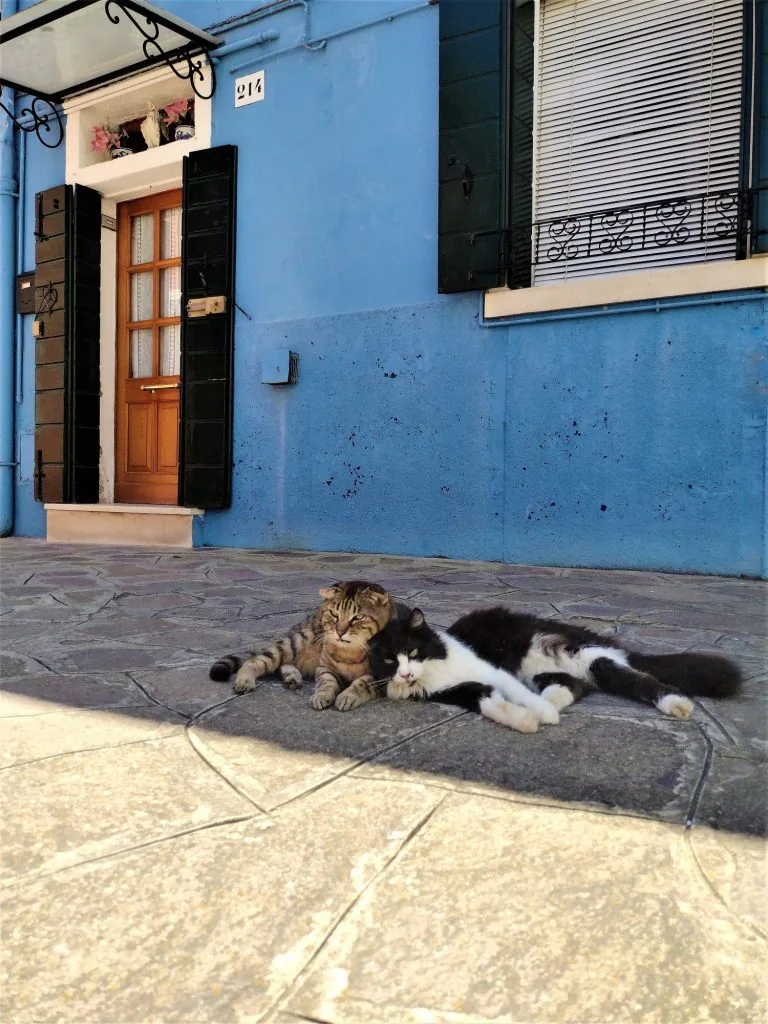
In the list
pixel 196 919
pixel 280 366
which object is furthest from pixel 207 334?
pixel 196 919

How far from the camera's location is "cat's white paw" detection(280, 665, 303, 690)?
236 cm

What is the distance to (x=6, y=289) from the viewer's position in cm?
820

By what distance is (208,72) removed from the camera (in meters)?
6.91

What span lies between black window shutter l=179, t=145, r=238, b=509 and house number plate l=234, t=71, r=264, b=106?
1.37 feet

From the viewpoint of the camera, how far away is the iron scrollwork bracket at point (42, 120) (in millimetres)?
7863

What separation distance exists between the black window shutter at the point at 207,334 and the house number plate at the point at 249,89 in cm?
42

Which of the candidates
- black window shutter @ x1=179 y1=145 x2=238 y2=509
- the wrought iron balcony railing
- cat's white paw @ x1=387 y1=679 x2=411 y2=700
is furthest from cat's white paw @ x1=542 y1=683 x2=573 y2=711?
black window shutter @ x1=179 y1=145 x2=238 y2=509

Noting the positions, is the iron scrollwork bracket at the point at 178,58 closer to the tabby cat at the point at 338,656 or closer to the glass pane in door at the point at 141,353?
the glass pane in door at the point at 141,353

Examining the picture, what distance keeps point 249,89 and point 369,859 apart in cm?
699

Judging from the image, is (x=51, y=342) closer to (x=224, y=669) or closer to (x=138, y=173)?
(x=138, y=173)

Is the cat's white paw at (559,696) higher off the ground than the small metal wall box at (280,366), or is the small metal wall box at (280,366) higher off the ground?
the small metal wall box at (280,366)

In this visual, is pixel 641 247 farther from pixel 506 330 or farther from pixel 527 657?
pixel 527 657

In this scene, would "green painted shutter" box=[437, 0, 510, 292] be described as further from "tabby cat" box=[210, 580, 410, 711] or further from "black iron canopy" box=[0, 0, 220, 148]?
"tabby cat" box=[210, 580, 410, 711]

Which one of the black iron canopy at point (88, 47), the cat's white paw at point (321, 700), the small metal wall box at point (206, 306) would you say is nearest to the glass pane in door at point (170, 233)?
the small metal wall box at point (206, 306)
